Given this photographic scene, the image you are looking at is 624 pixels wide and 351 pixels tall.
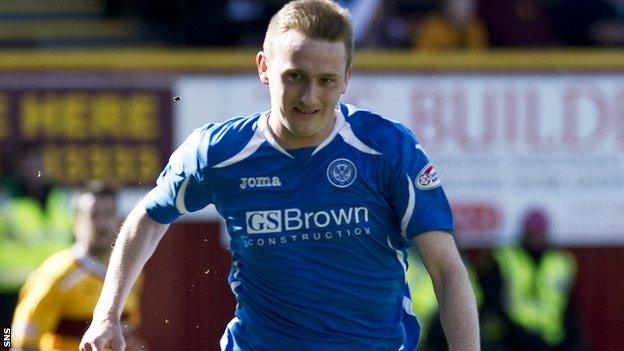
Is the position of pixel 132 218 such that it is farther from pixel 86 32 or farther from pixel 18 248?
pixel 86 32

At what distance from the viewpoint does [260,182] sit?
Result: 4.66m

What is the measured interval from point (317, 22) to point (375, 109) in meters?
6.93

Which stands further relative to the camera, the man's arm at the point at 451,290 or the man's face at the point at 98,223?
the man's face at the point at 98,223

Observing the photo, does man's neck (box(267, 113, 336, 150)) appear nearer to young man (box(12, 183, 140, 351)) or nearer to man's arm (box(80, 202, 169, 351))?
man's arm (box(80, 202, 169, 351))

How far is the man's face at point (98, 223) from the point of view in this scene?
330 inches

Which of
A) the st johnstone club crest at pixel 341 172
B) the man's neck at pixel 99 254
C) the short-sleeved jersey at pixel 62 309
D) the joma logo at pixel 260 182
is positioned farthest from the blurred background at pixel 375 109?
the st johnstone club crest at pixel 341 172

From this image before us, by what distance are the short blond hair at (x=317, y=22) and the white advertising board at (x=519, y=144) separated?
6816 mm

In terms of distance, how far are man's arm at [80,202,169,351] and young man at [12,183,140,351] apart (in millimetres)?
3259

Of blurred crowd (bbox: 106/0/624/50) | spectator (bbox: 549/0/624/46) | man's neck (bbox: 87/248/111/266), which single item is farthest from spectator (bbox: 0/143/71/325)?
spectator (bbox: 549/0/624/46)

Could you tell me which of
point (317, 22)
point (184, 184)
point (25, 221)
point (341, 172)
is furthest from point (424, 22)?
point (317, 22)

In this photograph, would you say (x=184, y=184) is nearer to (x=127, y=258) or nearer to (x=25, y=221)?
(x=127, y=258)

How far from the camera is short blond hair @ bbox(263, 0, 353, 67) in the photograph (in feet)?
14.5

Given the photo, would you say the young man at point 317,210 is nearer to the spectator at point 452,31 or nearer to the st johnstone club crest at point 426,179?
the st johnstone club crest at point 426,179

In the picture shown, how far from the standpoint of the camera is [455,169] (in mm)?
11461
